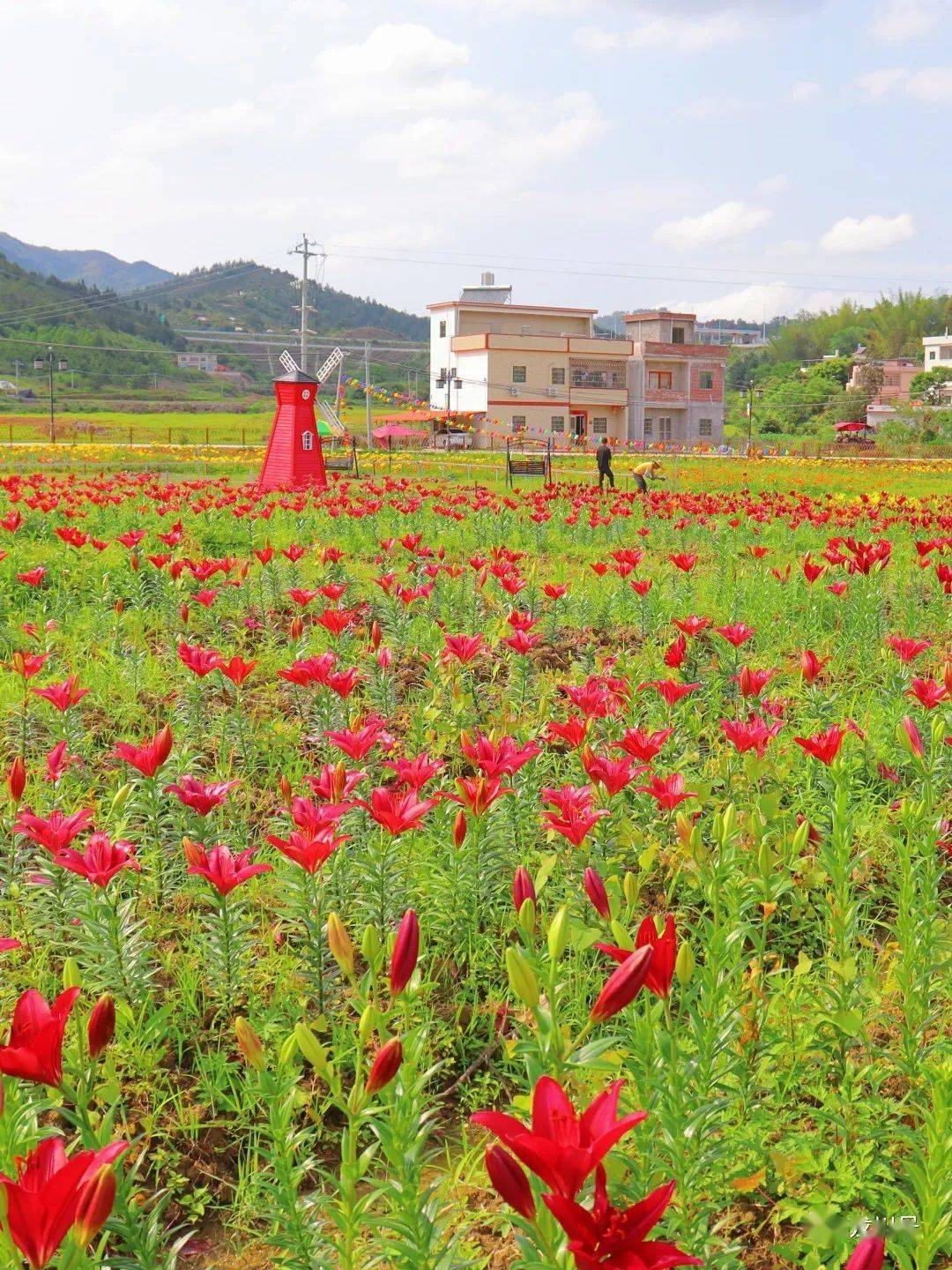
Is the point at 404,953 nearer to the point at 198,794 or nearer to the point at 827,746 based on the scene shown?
the point at 198,794

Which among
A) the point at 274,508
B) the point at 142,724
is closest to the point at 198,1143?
the point at 142,724

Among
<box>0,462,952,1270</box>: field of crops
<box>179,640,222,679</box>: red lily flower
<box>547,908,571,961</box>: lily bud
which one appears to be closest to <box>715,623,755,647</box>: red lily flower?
<box>0,462,952,1270</box>: field of crops

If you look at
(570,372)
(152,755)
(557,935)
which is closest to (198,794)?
(152,755)

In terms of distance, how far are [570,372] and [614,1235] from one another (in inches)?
2183

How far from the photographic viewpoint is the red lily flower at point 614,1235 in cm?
101

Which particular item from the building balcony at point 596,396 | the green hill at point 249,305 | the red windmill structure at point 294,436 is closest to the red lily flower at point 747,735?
the red windmill structure at point 294,436

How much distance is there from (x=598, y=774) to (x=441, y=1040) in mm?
693

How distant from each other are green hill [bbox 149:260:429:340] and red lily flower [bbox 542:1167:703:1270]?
160 m

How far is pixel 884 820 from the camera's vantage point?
11.6 ft

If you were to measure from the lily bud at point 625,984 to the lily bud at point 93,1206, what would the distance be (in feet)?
1.99

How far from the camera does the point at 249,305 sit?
591 ft

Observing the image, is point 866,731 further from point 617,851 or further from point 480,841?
point 480,841

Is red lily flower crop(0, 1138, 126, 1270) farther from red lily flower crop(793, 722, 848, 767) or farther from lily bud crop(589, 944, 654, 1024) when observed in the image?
red lily flower crop(793, 722, 848, 767)

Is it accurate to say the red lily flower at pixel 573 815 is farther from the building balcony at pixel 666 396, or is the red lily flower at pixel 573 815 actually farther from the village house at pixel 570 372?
the building balcony at pixel 666 396
